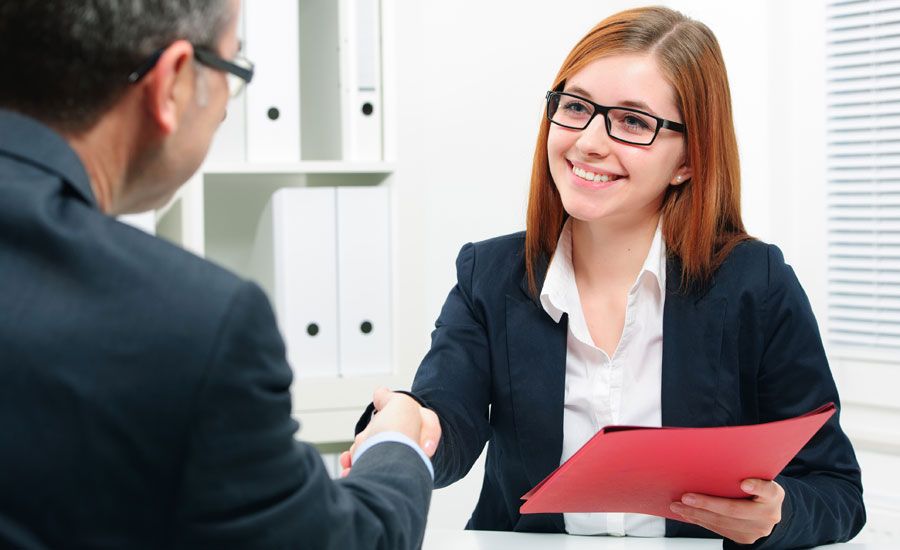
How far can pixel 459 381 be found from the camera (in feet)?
5.22

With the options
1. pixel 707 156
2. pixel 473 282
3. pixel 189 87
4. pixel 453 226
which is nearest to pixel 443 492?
pixel 453 226

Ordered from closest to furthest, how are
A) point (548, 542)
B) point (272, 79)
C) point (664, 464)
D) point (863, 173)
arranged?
point (664, 464) < point (548, 542) < point (272, 79) < point (863, 173)

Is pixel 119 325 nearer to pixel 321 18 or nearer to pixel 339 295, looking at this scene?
pixel 339 295

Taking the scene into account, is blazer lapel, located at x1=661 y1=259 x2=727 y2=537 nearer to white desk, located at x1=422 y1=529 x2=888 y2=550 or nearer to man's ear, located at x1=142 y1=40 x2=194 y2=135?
white desk, located at x1=422 y1=529 x2=888 y2=550


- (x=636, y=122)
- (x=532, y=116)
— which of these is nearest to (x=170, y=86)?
(x=636, y=122)

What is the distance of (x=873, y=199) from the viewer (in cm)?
246

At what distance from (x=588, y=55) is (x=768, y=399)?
0.61 m

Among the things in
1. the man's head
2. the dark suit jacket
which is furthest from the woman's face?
the dark suit jacket

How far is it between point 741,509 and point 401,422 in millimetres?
446

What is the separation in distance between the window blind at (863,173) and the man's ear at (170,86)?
6.78 feet

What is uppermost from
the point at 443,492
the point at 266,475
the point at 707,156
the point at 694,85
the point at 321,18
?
the point at 321,18

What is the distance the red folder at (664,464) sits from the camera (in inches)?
42.6

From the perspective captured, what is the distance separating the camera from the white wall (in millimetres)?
2572

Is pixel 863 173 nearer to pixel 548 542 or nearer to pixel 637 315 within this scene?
pixel 637 315
